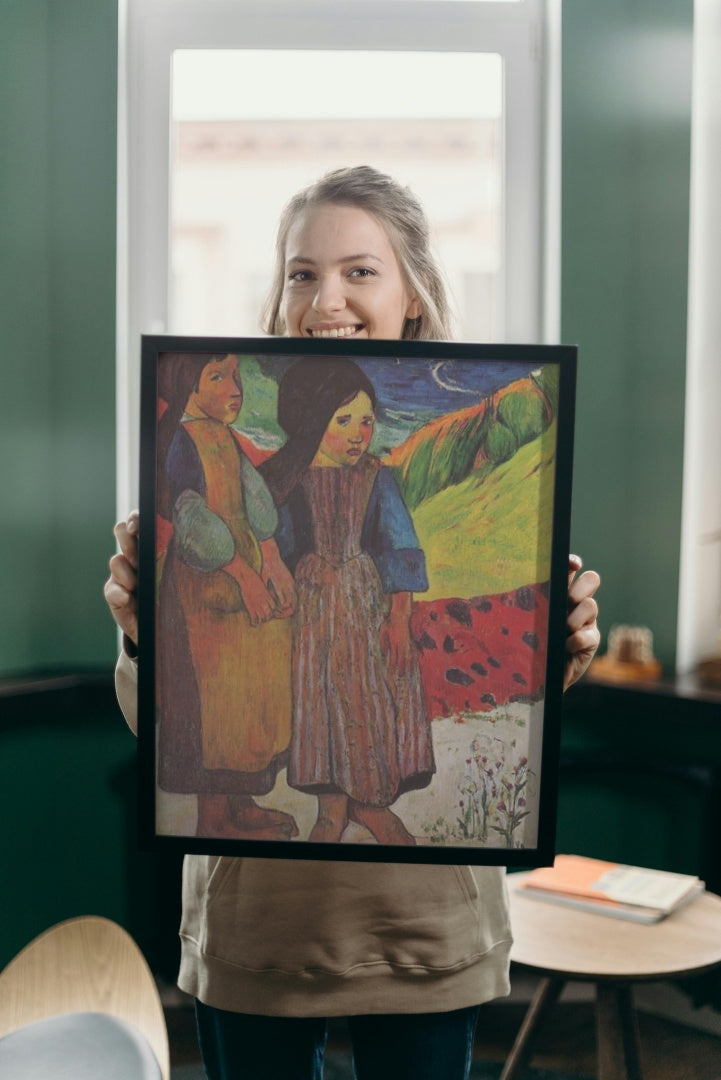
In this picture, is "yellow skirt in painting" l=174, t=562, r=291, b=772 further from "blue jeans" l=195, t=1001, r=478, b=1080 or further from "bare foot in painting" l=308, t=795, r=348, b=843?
"blue jeans" l=195, t=1001, r=478, b=1080

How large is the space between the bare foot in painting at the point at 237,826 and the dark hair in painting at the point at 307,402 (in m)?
0.30

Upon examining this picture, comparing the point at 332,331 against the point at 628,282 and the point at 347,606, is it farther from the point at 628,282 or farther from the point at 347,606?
the point at 628,282

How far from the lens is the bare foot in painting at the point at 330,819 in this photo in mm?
965

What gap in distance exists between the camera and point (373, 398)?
3.10 ft

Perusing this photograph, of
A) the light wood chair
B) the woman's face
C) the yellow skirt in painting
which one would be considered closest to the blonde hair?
the woman's face

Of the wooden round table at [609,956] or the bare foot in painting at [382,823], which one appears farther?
the wooden round table at [609,956]

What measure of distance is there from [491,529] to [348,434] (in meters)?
0.16

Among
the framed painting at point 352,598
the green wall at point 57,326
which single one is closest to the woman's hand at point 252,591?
the framed painting at point 352,598

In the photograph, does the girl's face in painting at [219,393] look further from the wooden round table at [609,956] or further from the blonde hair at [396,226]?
the wooden round table at [609,956]

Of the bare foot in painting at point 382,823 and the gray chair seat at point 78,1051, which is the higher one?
the bare foot in painting at point 382,823

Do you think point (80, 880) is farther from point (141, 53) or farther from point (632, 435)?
point (141, 53)

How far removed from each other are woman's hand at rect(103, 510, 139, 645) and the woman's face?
1.00ft

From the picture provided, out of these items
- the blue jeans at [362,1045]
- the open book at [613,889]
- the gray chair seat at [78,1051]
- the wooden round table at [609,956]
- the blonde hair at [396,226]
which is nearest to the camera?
the gray chair seat at [78,1051]

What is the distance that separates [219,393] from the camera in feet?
3.11
